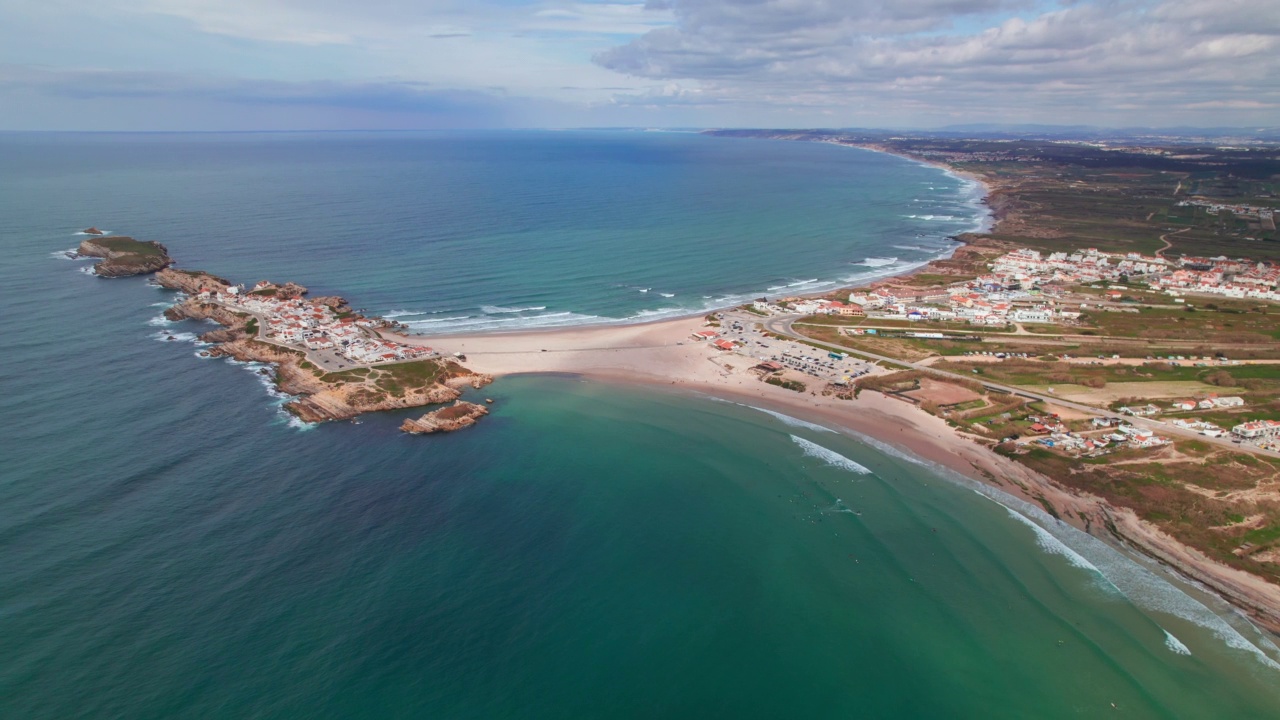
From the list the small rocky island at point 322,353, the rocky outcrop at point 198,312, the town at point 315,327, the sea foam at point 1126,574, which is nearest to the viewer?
the sea foam at point 1126,574

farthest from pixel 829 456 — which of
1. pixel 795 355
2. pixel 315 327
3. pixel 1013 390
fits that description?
pixel 315 327

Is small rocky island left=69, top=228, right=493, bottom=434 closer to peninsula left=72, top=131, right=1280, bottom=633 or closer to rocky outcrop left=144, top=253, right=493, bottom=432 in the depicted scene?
rocky outcrop left=144, top=253, right=493, bottom=432

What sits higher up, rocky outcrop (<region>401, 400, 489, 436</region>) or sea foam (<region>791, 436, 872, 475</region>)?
rocky outcrop (<region>401, 400, 489, 436</region>)

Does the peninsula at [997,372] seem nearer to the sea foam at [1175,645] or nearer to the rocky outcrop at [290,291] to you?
the rocky outcrop at [290,291]

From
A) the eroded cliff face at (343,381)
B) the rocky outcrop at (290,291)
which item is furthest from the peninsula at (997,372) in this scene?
the rocky outcrop at (290,291)

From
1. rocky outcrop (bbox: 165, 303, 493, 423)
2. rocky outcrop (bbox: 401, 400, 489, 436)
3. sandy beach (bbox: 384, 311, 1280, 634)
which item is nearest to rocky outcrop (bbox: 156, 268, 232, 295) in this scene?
rocky outcrop (bbox: 165, 303, 493, 423)

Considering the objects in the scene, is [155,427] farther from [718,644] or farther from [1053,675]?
[1053,675]

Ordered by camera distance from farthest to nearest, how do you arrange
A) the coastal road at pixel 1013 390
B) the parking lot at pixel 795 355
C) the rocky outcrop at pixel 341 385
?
the parking lot at pixel 795 355
the rocky outcrop at pixel 341 385
the coastal road at pixel 1013 390

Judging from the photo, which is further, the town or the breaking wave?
the breaking wave
